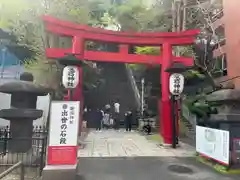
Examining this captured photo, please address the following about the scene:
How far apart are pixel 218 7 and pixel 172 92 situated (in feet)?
37.1

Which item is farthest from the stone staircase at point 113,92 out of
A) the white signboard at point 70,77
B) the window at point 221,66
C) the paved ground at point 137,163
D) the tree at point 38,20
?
the white signboard at point 70,77

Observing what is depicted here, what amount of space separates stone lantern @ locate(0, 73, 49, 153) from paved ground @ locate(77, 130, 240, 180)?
7.29 ft

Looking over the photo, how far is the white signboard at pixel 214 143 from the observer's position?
25.2 ft

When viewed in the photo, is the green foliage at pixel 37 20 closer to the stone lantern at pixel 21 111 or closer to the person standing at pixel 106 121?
the person standing at pixel 106 121

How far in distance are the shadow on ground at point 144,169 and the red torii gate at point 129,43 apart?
350cm

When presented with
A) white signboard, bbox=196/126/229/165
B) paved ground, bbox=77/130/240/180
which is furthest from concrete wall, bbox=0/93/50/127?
white signboard, bbox=196/126/229/165

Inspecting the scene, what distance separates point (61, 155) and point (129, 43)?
819 cm

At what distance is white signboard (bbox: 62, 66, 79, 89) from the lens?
10.7 m

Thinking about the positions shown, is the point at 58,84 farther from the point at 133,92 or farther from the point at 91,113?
the point at 133,92

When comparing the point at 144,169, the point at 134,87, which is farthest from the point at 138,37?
the point at 134,87

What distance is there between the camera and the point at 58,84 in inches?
691

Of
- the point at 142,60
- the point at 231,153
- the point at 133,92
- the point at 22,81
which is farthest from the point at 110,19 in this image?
the point at 231,153

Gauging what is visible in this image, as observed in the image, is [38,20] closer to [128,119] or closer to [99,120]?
[99,120]

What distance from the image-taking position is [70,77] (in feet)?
35.2
